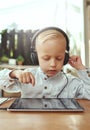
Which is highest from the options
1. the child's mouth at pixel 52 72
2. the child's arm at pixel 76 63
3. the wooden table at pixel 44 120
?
the child's arm at pixel 76 63

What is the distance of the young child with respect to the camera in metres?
1.13

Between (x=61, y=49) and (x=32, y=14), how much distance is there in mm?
762

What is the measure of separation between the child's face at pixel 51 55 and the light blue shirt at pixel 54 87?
0.04 metres

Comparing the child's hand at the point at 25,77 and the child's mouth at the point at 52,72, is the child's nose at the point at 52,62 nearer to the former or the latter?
the child's mouth at the point at 52,72

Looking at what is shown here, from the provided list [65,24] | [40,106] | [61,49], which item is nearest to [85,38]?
[65,24]

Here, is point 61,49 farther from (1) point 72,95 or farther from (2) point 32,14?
(2) point 32,14

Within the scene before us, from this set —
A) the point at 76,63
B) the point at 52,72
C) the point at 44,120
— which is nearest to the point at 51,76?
the point at 52,72

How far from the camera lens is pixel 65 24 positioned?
1.79m

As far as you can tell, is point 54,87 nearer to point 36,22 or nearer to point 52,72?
point 52,72

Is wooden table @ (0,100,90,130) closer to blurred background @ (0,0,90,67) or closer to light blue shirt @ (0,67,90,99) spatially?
light blue shirt @ (0,67,90,99)

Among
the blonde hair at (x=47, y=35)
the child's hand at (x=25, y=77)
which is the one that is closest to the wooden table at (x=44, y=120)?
the child's hand at (x=25, y=77)

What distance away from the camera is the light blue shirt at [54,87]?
113 cm

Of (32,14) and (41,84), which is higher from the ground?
(32,14)

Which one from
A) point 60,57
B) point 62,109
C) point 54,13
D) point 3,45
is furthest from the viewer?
point 54,13
